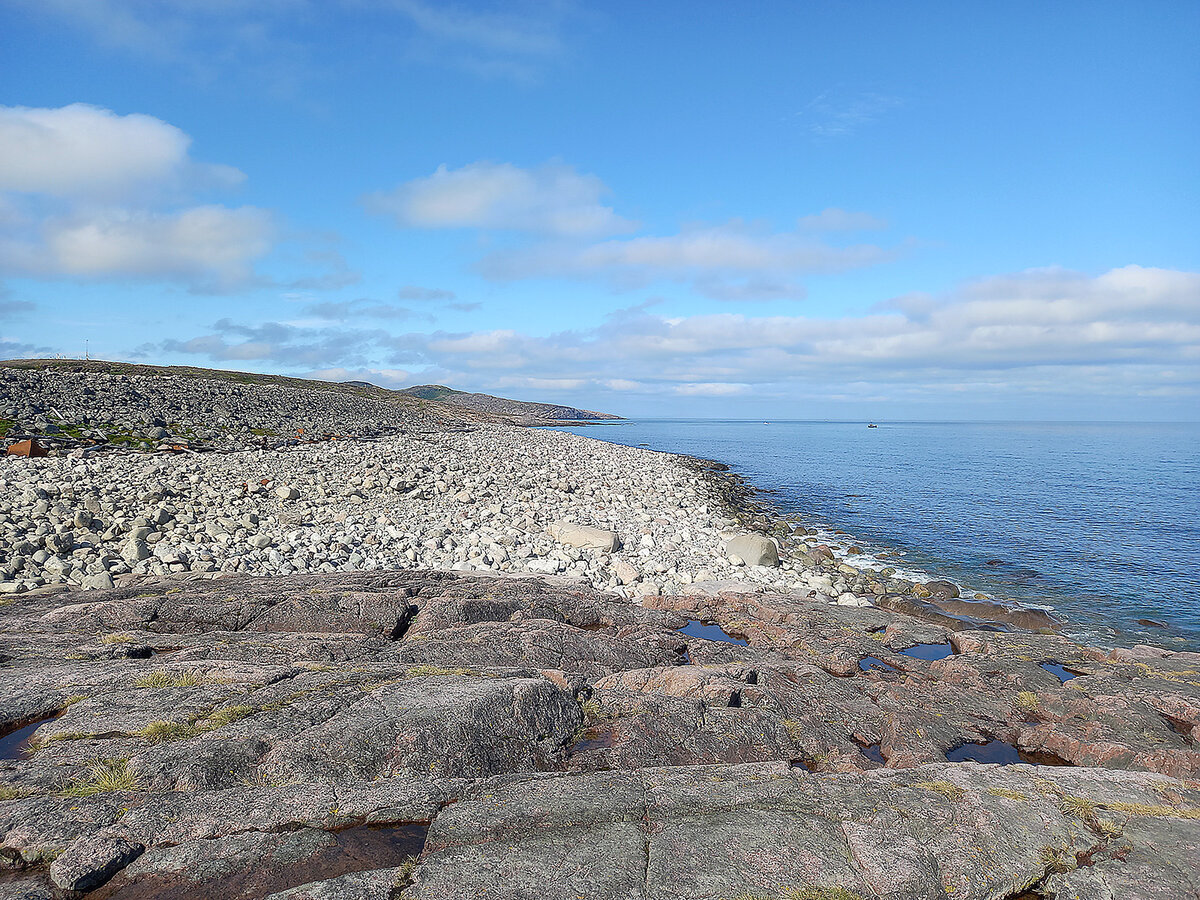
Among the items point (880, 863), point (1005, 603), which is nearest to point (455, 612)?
point (880, 863)

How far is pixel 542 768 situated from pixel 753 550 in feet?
60.6

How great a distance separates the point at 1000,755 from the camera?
34.0 feet

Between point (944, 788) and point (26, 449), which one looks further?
point (26, 449)

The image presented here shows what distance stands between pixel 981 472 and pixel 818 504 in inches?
1549

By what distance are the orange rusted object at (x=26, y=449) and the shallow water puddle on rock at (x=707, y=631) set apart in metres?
32.9

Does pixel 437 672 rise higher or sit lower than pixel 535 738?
higher

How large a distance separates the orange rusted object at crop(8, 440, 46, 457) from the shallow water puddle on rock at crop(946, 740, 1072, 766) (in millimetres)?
39008

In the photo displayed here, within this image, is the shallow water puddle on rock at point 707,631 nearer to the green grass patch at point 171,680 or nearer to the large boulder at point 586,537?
the large boulder at point 586,537

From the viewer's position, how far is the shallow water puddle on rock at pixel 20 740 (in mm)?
7348

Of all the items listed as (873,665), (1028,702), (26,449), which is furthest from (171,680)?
(26,449)

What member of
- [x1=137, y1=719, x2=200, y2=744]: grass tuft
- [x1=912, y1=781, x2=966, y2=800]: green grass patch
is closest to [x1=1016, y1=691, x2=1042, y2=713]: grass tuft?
[x1=912, y1=781, x2=966, y2=800]: green grass patch

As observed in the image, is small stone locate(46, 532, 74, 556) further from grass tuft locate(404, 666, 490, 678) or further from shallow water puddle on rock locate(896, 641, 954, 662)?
shallow water puddle on rock locate(896, 641, 954, 662)

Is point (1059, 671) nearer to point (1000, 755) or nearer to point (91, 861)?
point (1000, 755)

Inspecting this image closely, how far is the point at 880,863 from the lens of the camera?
5855 mm
